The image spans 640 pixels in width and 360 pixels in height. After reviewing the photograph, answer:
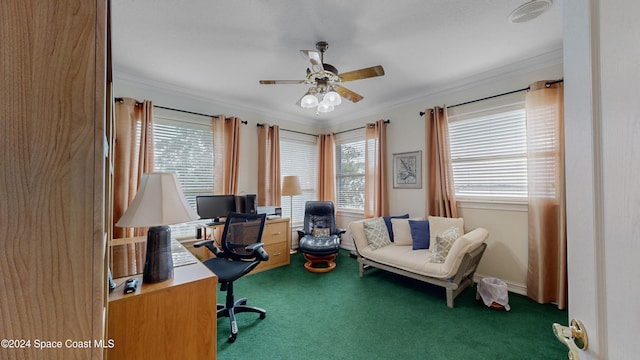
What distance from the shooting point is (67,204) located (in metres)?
0.60

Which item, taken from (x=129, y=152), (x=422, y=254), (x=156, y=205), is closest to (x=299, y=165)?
(x=129, y=152)

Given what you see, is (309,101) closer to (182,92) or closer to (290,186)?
(290,186)

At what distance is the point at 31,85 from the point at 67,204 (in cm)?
29

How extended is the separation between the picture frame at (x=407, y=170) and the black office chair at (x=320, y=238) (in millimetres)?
1165

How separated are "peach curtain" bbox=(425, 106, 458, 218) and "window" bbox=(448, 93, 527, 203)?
15 centimetres

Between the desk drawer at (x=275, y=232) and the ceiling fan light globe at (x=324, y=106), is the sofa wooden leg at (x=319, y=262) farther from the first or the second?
the ceiling fan light globe at (x=324, y=106)

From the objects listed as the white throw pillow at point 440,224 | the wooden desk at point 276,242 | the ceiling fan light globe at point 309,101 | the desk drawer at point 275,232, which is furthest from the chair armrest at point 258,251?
the white throw pillow at point 440,224

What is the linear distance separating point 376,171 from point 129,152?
3401mm

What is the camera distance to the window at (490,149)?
278 cm

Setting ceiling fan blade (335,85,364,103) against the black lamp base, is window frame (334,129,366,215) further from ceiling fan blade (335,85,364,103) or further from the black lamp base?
the black lamp base

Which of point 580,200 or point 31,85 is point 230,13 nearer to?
point 31,85

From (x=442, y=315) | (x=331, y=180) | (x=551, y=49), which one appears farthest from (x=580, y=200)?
(x=331, y=180)

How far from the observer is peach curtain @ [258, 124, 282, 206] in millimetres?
4055

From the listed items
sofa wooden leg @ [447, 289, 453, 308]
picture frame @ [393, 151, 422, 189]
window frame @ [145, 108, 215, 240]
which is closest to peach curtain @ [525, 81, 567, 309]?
sofa wooden leg @ [447, 289, 453, 308]
